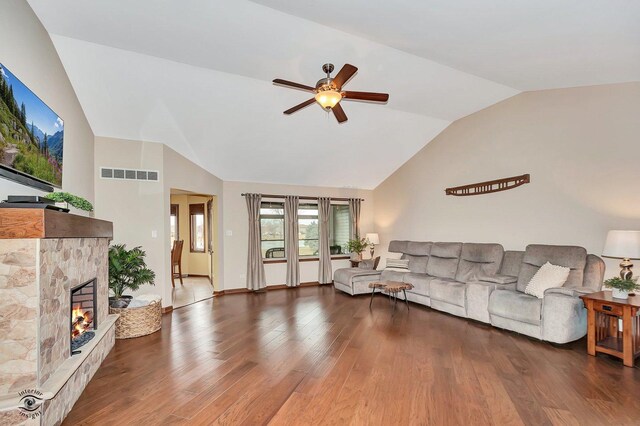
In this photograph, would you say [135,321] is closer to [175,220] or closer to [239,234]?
[239,234]

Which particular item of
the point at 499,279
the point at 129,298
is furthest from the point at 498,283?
the point at 129,298

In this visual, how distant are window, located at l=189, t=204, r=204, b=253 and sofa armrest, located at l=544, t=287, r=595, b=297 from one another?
25.6 ft

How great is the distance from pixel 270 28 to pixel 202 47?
2.74 feet

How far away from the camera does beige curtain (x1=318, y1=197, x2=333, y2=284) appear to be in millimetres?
7676

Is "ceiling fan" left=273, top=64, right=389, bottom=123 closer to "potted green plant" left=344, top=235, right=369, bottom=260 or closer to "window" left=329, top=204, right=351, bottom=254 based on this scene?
"potted green plant" left=344, top=235, right=369, bottom=260

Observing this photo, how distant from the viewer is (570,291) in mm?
3568

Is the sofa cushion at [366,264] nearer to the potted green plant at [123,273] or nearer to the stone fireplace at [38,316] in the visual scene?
the potted green plant at [123,273]

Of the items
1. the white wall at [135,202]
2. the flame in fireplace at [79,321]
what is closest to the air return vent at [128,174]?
the white wall at [135,202]

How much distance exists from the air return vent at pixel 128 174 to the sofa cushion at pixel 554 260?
18.3 feet

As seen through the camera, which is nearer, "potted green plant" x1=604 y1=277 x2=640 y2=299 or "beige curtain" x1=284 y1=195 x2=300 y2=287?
"potted green plant" x1=604 y1=277 x2=640 y2=299

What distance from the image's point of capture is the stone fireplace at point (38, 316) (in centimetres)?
193

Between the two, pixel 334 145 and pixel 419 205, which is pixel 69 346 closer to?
pixel 334 145

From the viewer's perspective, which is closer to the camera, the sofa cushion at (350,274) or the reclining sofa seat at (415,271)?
the reclining sofa seat at (415,271)

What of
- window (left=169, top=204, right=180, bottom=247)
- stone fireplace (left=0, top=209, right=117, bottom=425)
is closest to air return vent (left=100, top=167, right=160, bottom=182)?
stone fireplace (left=0, top=209, right=117, bottom=425)
